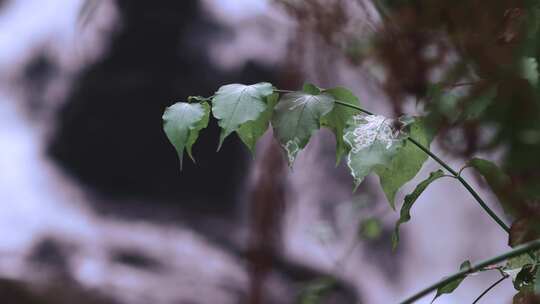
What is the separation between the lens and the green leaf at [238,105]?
589 millimetres

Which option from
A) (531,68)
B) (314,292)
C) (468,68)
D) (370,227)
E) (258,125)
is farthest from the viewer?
(370,227)

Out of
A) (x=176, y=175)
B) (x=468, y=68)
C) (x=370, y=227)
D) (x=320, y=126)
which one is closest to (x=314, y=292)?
(x=370, y=227)

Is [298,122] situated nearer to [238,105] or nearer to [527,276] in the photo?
[238,105]

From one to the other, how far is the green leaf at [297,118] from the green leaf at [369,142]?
3 cm

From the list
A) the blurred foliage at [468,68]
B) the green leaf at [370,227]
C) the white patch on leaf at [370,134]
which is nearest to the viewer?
the blurred foliage at [468,68]

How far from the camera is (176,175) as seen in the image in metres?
1.67

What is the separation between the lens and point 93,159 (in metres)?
1.66

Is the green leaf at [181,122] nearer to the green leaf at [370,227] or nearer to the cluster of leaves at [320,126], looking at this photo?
the cluster of leaves at [320,126]

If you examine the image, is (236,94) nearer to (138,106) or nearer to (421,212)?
(138,106)

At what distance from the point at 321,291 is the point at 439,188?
46 cm

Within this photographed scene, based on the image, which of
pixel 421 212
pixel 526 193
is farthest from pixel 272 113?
pixel 421 212

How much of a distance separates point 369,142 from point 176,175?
3.67ft

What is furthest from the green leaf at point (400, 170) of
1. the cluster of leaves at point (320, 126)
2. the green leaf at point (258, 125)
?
the green leaf at point (258, 125)

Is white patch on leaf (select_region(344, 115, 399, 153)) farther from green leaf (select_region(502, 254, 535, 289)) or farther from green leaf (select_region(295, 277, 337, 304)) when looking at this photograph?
green leaf (select_region(295, 277, 337, 304))
